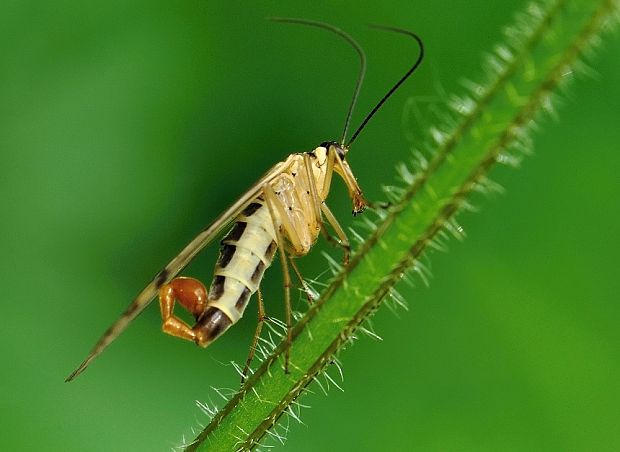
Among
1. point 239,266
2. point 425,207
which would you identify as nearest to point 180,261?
point 239,266

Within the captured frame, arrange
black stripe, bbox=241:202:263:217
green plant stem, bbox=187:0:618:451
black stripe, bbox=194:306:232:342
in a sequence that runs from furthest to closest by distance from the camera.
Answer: black stripe, bbox=241:202:263:217
black stripe, bbox=194:306:232:342
green plant stem, bbox=187:0:618:451

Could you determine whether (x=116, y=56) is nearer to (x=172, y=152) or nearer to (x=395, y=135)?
(x=172, y=152)

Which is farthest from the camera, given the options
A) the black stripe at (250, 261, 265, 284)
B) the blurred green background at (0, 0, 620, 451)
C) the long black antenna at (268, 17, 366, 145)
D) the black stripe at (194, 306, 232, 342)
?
the blurred green background at (0, 0, 620, 451)

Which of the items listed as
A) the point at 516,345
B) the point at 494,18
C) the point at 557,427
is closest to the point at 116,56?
the point at 494,18

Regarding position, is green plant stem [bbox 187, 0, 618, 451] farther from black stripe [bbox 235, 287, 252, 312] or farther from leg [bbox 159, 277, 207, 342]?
black stripe [bbox 235, 287, 252, 312]

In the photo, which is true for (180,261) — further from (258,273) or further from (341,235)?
(341,235)

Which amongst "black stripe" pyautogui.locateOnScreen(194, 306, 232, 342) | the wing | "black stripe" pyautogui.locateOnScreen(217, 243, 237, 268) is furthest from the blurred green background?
the wing

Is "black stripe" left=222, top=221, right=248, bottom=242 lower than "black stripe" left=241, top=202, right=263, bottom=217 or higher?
lower
